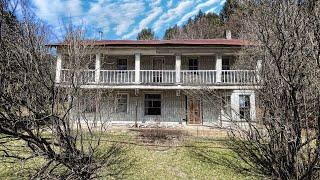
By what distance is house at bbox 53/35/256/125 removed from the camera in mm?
21922

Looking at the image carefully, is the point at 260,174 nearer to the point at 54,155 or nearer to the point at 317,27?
the point at 317,27

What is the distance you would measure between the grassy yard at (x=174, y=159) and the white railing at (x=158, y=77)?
6.19 metres

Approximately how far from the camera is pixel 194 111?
23438mm

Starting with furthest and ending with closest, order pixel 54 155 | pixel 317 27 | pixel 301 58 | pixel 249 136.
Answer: pixel 249 136
pixel 54 155
pixel 301 58
pixel 317 27

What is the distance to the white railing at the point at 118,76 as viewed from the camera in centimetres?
2233

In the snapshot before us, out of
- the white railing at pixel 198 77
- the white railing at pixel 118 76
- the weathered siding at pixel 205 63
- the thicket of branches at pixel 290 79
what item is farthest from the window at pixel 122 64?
the thicket of branches at pixel 290 79

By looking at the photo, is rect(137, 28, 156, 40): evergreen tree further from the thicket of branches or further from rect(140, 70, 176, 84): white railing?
the thicket of branches

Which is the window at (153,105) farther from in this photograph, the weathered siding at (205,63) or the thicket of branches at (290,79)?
the thicket of branches at (290,79)

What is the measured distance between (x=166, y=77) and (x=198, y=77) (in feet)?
7.54

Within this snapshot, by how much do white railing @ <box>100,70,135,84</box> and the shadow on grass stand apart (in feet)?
28.2

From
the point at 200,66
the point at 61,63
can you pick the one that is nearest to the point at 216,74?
the point at 200,66

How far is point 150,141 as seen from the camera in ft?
52.4

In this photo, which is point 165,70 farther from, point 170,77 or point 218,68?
point 218,68

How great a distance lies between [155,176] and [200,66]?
1365 cm
